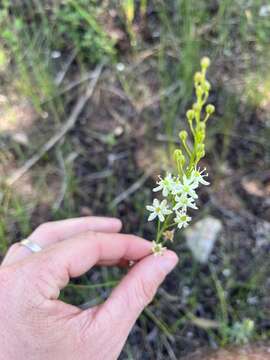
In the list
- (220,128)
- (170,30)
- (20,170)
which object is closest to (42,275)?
(20,170)

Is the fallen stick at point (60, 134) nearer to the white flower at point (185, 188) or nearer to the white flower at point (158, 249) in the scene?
the white flower at point (158, 249)

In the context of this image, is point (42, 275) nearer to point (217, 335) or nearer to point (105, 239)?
point (105, 239)

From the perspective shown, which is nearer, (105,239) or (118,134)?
(105,239)

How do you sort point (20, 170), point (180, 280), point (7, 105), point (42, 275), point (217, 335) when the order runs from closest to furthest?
1. point (42, 275)
2. point (217, 335)
3. point (180, 280)
4. point (20, 170)
5. point (7, 105)

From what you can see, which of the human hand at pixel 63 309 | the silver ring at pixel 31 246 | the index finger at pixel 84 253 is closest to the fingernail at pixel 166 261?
the human hand at pixel 63 309

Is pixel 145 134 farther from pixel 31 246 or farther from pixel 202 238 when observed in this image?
pixel 31 246

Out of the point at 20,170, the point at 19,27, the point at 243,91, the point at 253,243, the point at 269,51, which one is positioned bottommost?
the point at 253,243
